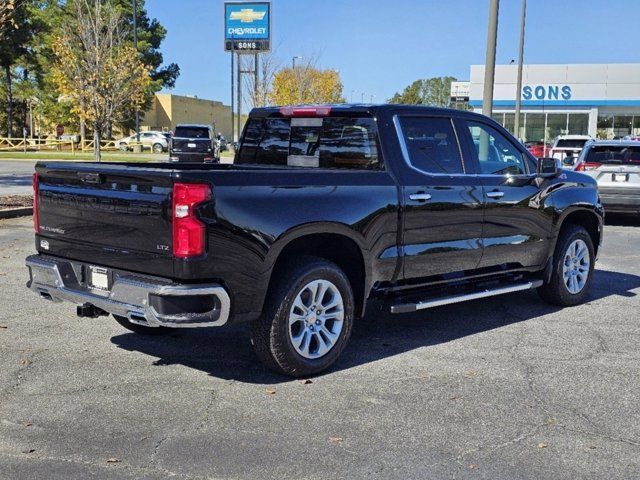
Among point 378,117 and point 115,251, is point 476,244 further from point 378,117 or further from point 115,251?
point 115,251

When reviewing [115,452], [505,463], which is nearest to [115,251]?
[115,452]

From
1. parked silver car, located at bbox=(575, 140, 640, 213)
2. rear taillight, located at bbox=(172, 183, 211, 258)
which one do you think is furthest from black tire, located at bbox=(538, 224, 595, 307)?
parked silver car, located at bbox=(575, 140, 640, 213)

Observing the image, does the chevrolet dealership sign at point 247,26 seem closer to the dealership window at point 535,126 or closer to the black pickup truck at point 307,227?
the dealership window at point 535,126

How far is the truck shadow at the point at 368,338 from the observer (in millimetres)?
5590

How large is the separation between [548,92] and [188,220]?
44.9m

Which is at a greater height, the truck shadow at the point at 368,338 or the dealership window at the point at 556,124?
the dealership window at the point at 556,124

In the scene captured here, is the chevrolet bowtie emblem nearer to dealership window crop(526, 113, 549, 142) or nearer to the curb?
dealership window crop(526, 113, 549, 142)

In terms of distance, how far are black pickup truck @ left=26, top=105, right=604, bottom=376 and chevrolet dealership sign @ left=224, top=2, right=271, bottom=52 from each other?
34.4 meters

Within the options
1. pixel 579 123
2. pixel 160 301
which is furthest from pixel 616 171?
pixel 579 123

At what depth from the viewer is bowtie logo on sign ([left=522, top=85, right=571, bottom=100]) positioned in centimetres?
4578

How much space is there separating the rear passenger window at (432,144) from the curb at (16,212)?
1022 centimetres

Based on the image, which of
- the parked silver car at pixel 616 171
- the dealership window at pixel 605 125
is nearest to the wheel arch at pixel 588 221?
the parked silver car at pixel 616 171

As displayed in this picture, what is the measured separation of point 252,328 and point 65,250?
4.82 ft

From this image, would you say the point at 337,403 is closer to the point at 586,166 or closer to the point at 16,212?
the point at 16,212
